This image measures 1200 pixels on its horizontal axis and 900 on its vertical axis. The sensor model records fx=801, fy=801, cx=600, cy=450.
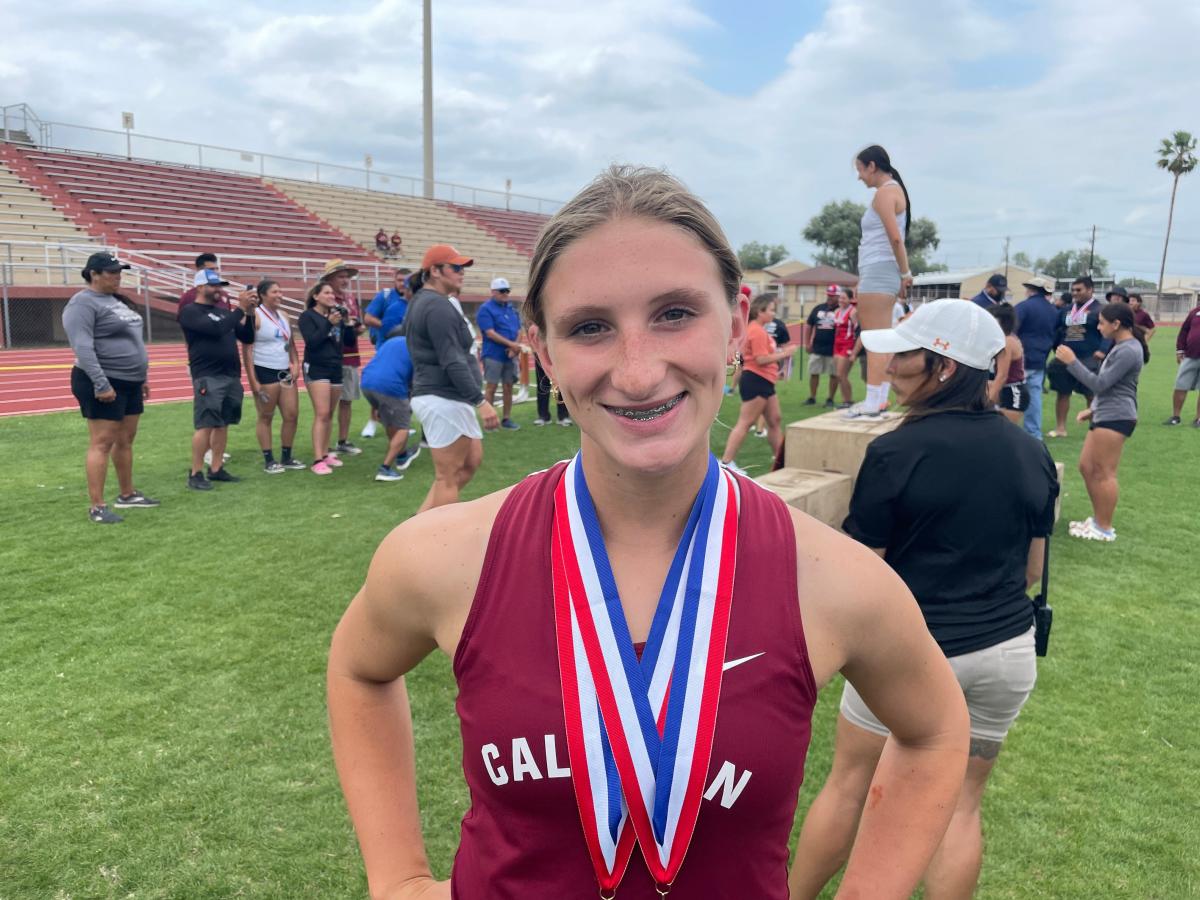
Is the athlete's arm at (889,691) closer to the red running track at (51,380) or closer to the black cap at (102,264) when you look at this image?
the black cap at (102,264)

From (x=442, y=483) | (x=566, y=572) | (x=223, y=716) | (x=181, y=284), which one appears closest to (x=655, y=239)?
(x=566, y=572)

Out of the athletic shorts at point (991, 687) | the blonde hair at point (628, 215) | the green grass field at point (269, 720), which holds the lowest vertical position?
the green grass field at point (269, 720)

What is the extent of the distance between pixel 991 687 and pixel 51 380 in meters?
16.2

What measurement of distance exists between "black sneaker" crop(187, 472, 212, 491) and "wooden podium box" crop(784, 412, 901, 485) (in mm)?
5338

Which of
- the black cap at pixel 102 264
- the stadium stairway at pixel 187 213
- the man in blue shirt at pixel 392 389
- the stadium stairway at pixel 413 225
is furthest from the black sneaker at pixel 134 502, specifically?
the stadium stairway at pixel 413 225

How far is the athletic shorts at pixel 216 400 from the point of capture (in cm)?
725

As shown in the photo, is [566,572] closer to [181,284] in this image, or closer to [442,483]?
[442,483]

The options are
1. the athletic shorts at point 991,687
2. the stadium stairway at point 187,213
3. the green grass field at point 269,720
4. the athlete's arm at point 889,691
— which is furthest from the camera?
the stadium stairway at point 187,213

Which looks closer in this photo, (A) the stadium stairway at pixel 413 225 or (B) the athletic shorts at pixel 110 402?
(B) the athletic shorts at pixel 110 402

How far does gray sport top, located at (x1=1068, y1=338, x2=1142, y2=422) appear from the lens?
581 cm

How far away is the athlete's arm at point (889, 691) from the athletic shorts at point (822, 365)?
40.4ft

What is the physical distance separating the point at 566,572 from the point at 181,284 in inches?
943

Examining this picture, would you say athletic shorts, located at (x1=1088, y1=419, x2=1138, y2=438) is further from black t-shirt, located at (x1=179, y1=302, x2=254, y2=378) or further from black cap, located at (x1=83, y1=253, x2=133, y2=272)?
black cap, located at (x1=83, y1=253, x2=133, y2=272)

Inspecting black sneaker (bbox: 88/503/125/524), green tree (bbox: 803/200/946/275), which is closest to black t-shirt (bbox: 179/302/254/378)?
black sneaker (bbox: 88/503/125/524)
